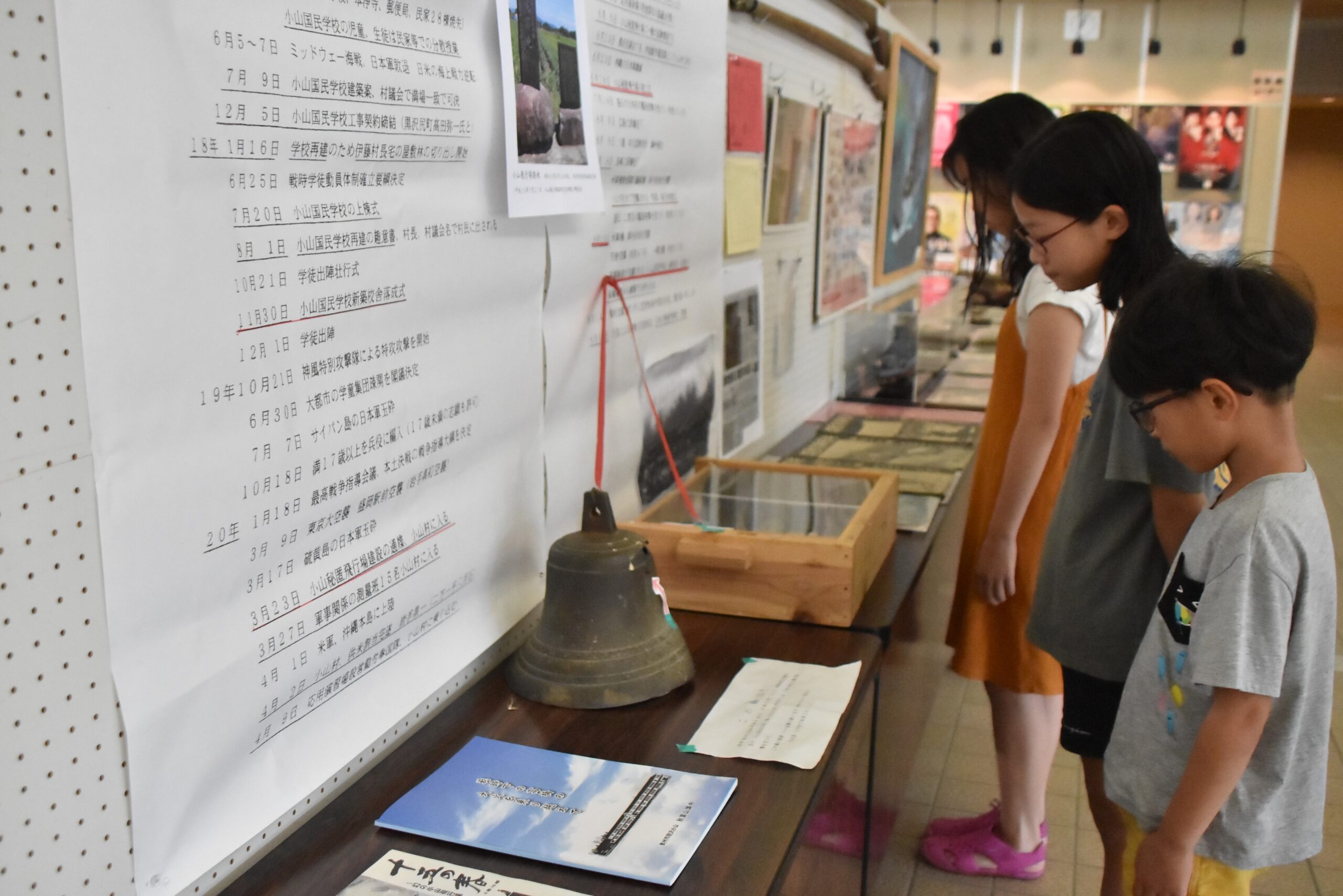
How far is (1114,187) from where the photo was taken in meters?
1.65

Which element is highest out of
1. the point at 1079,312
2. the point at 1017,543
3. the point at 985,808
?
the point at 1079,312

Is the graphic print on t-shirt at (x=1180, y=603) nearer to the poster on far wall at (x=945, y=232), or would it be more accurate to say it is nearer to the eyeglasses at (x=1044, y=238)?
the eyeglasses at (x=1044, y=238)

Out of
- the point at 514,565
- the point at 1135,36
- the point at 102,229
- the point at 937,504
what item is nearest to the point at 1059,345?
the point at 937,504

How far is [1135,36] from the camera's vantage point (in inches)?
325

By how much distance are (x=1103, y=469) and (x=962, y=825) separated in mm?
1278

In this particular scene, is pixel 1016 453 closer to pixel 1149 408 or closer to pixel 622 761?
pixel 1149 408

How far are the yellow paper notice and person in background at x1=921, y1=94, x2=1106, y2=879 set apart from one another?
1.38 ft

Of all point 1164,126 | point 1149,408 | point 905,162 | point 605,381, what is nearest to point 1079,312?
point 1149,408

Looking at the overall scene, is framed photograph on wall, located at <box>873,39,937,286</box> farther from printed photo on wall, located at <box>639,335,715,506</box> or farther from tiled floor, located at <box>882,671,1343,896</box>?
printed photo on wall, located at <box>639,335,715,506</box>

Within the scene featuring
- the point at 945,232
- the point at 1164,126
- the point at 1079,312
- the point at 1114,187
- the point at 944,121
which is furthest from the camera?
the point at 944,121

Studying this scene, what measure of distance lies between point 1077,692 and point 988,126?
1075 millimetres

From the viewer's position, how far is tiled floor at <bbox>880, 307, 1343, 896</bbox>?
2451 mm

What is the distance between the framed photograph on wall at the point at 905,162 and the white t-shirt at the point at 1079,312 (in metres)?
1.88

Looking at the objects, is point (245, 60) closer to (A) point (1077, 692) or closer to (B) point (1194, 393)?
(B) point (1194, 393)
